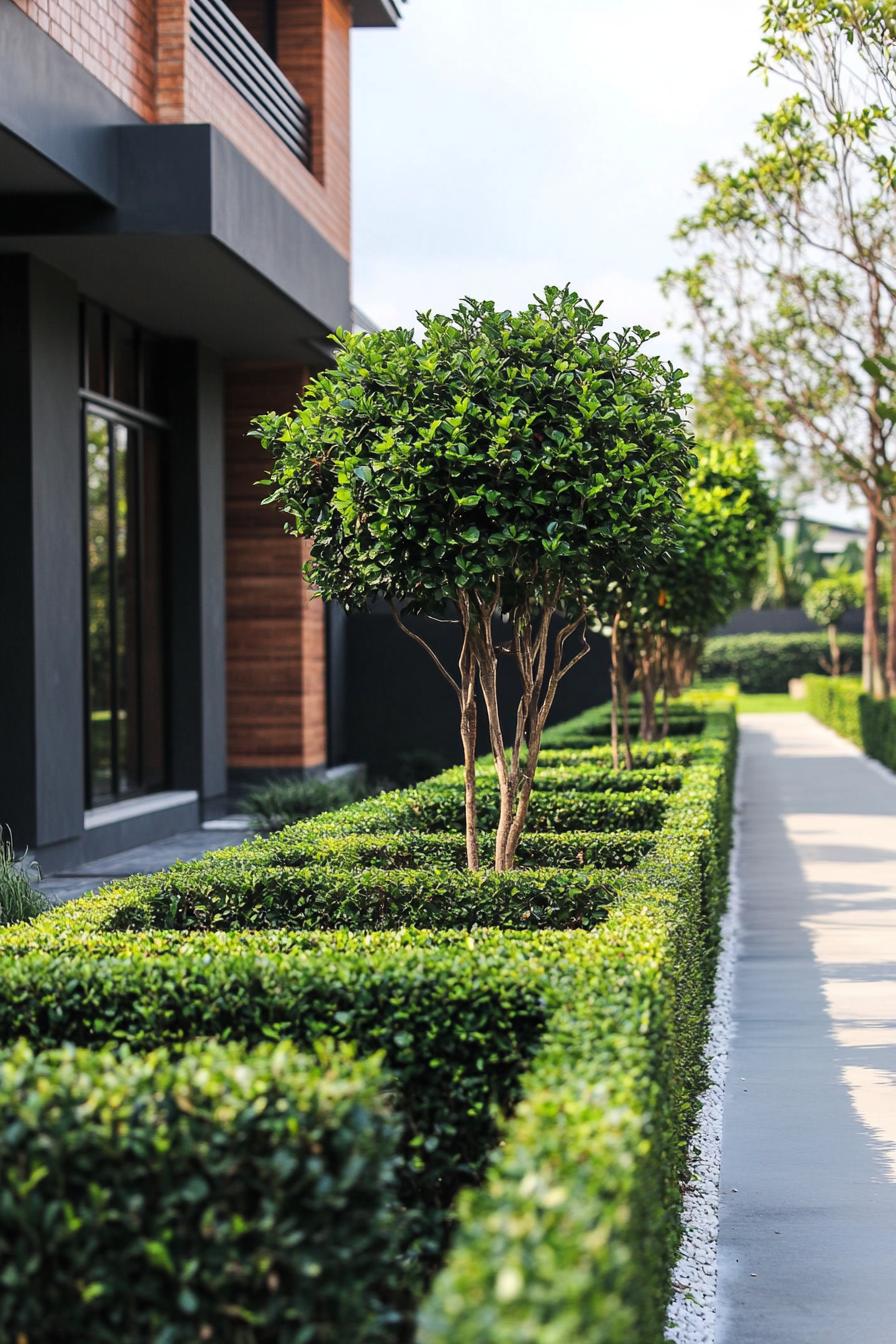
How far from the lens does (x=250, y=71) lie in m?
14.7

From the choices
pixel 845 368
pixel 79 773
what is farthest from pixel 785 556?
pixel 79 773

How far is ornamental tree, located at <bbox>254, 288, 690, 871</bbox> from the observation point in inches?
255

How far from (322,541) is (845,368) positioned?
16.6 m

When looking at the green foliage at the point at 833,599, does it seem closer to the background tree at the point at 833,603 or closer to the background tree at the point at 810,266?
the background tree at the point at 833,603

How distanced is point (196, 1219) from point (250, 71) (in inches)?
528

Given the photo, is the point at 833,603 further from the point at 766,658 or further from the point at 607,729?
the point at 607,729

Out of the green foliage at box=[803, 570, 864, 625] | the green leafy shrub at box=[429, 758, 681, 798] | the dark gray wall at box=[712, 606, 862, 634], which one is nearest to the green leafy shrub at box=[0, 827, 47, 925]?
the green leafy shrub at box=[429, 758, 681, 798]

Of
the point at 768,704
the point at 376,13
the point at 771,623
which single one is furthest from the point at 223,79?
the point at 771,623

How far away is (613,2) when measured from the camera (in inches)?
796

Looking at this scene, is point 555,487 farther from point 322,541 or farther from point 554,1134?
point 554,1134

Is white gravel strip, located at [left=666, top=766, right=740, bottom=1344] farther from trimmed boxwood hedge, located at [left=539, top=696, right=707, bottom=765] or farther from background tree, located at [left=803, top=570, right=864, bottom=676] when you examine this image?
background tree, located at [left=803, top=570, right=864, bottom=676]

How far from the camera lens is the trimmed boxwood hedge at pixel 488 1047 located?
2.50m

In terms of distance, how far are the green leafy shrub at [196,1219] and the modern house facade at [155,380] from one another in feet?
24.2

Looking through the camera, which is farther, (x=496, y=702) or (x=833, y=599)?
(x=833, y=599)
